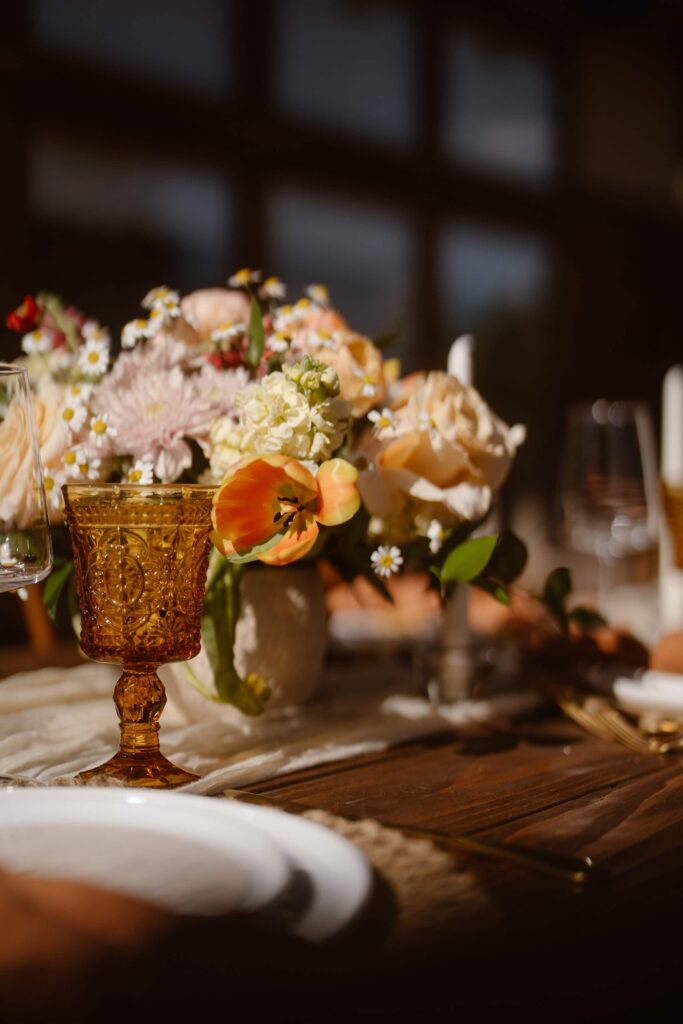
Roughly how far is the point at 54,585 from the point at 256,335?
0.26 metres

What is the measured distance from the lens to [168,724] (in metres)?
0.92

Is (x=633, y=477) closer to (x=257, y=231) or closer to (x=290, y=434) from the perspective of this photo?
(x=290, y=434)

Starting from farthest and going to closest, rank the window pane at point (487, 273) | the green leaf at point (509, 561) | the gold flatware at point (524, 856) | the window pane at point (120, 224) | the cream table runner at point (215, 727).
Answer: the window pane at point (487, 273) → the window pane at point (120, 224) → the green leaf at point (509, 561) → the cream table runner at point (215, 727) → the gold flatware at point (524, 856)

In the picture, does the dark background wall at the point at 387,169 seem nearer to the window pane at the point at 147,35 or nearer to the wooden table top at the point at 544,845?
the window pane at the point at 147,35

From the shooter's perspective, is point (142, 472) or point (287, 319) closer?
point (142, 472)

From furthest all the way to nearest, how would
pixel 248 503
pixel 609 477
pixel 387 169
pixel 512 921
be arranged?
pixel 387 169 < pixel 609 477 < pixel 248 503 < pixel 512 921

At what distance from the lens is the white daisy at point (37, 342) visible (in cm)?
92

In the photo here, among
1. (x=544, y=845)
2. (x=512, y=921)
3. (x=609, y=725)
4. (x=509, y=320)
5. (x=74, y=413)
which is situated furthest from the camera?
(x=509, y=320)

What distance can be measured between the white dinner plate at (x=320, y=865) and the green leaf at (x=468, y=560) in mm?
314

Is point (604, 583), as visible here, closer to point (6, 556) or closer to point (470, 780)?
point (470, 780)

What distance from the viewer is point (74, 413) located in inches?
32.2

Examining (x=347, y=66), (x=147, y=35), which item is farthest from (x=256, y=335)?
(x=347, y=66)

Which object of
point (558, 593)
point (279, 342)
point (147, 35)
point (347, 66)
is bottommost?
point (558, 593)

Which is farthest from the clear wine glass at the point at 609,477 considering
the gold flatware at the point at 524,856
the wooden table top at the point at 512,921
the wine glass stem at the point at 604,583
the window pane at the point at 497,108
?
the window pane at the point at 497,108
